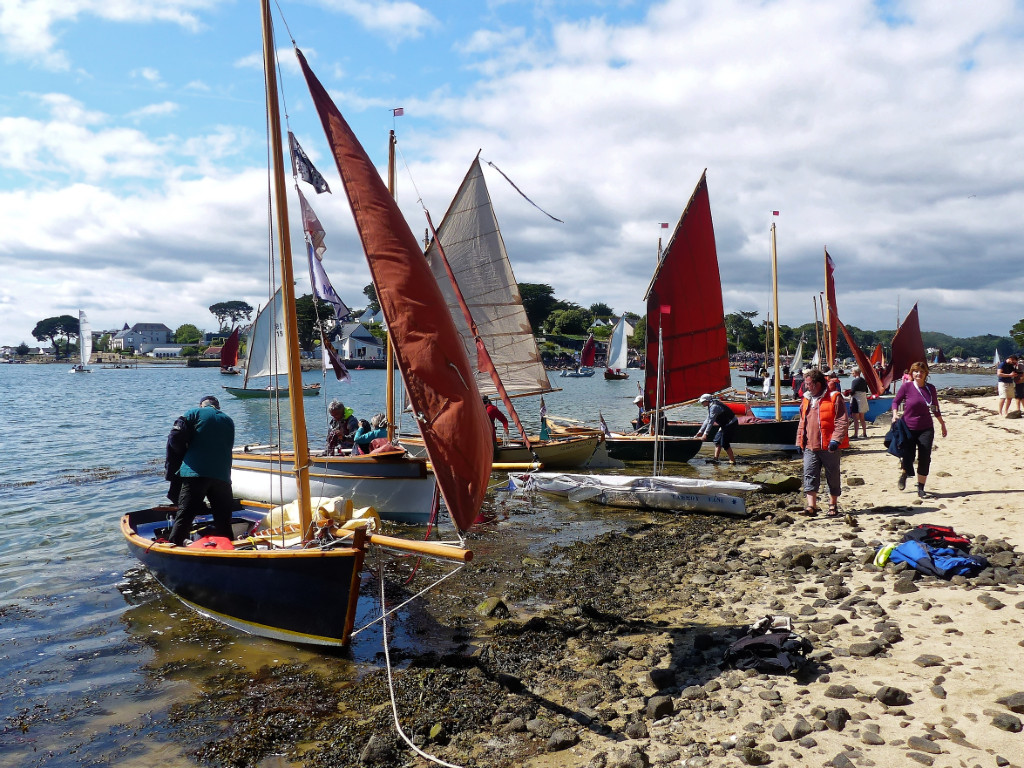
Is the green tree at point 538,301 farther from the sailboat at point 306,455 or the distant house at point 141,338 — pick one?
the sailboat at point 306,455

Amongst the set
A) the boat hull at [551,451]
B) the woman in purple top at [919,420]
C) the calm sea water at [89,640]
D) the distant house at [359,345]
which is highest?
the distant house at [359,345]

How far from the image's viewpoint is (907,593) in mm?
7176

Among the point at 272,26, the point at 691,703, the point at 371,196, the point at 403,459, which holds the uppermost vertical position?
the point at 272,26

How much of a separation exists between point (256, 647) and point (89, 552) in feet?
21.6

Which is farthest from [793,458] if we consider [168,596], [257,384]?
[257,384]

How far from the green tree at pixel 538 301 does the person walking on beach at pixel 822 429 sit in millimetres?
128874

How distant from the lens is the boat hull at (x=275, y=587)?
6.97 m

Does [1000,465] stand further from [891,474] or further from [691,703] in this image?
[691,703]

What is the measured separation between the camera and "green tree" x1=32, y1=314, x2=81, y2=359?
188000 millimetres

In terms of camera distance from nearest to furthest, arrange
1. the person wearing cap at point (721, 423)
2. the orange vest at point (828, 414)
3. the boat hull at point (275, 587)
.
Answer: the boat hull at point (275, 587) < the orange vest at point (828, 414) < the person wearing cap at point (721, 423)

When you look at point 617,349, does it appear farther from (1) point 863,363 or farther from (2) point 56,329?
(2) point 56,329

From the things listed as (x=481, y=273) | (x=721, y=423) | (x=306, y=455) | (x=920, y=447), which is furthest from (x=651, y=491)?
(x=306, y=455)

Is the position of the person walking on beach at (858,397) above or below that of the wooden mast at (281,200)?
below

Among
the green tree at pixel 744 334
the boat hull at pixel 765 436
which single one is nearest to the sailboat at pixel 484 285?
the boat hull at pixel 765 436
